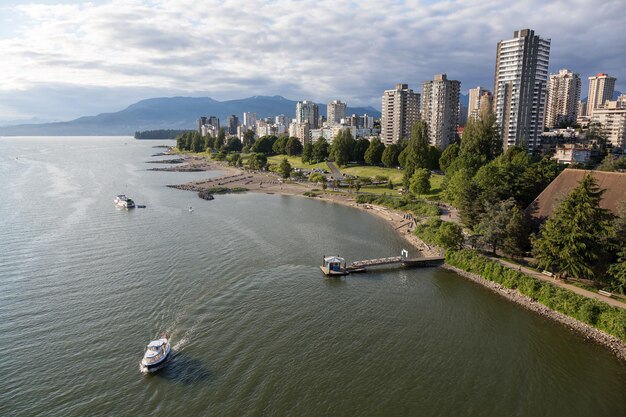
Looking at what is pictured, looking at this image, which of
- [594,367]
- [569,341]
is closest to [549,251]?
[569,341]

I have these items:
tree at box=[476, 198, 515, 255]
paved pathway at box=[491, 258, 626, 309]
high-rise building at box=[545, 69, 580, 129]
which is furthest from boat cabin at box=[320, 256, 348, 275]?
high-rise building at box=[545, 69, 580, 129]

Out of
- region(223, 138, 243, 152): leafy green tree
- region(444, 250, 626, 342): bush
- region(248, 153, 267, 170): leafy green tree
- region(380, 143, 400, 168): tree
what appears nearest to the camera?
region(444, 250, 626, 342): bush

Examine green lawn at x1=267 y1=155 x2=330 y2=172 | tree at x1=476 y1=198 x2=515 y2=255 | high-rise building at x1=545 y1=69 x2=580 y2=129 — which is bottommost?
tree at x1=476 y1=198 x2=515 y2=255

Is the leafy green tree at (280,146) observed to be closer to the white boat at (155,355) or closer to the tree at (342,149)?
the tree at (342,149)

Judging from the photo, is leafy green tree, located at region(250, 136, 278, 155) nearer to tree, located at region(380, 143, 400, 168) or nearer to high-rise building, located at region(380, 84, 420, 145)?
high-rise building, located at region(380, 84, 420, 145)

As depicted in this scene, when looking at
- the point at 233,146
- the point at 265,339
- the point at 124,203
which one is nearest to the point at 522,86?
the point at 124,203

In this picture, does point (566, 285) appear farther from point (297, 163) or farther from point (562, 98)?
point (562, 98)
